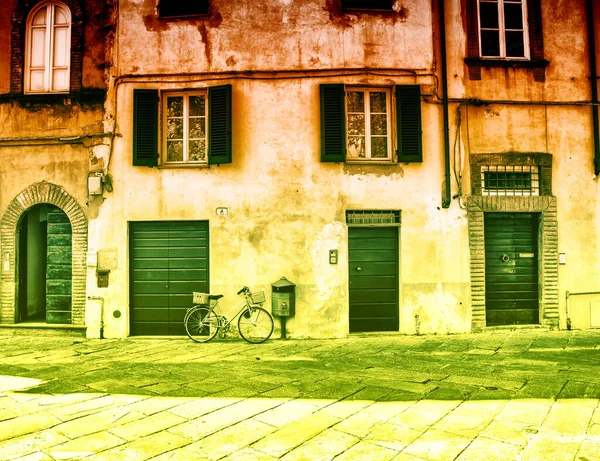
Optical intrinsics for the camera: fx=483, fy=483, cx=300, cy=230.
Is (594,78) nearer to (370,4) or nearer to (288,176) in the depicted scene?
(370,4)

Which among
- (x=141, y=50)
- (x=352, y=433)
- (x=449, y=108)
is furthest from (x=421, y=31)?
(x=352, y=433)

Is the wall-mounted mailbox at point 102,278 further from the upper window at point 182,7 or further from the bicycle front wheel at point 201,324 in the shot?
the upper window at point 182,7

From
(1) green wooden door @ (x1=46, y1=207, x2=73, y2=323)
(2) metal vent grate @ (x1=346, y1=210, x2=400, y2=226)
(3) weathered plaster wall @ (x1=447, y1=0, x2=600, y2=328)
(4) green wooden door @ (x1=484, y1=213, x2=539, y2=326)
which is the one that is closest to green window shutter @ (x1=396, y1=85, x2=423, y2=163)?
(3) weathered plaster wall @ (x1=447, y1=0, x2=600, y2=328)

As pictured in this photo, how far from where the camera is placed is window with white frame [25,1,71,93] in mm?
10406

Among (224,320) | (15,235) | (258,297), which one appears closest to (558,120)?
(258,297)

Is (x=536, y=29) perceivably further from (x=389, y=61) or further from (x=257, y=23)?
(x=257, y=23)

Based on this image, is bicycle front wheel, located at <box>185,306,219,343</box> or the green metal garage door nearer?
bicycle front wheel, located at <box>185,306,219,343</box>

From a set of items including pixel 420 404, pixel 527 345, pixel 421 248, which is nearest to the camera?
pixel 420 404

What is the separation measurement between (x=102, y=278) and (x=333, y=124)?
225 inches

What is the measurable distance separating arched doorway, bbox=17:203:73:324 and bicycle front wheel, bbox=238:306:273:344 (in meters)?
3.85

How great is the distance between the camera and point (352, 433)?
4520 mm

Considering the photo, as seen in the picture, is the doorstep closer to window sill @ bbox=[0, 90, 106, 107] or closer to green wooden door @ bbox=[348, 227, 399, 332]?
window sill @ bbox=[0, 90, 106, 107]

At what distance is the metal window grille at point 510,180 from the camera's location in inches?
400

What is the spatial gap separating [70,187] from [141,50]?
3.23 m
